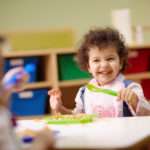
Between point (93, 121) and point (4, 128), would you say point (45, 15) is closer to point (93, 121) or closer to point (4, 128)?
point (93, 121)

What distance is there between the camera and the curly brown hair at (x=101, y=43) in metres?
1.43

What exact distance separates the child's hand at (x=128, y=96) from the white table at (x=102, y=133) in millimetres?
72

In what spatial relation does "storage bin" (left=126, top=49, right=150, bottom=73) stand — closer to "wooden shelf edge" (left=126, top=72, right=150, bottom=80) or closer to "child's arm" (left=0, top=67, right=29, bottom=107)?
"wooden shelf edge" (left=126, top=72, right=150, bottom=80)

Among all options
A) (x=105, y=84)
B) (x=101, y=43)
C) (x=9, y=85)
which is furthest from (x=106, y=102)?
(x=9, y=85)

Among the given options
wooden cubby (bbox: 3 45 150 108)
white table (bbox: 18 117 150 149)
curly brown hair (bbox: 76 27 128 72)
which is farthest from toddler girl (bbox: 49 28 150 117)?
wooden cubby (bbox: 3 45 150 108)

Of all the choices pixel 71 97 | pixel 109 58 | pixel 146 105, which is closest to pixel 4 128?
pixel 146 105

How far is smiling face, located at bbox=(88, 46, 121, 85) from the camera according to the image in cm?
138

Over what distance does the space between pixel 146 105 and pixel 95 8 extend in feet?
7.09

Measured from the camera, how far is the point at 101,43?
1406 millimetres

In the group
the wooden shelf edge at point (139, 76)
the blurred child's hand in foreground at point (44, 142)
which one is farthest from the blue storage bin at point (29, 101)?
the blurred child's hand in foreground at point (44, 142)

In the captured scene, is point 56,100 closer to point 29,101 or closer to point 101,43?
point 101,43

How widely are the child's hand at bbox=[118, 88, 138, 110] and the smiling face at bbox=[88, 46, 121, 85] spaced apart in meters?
0.20

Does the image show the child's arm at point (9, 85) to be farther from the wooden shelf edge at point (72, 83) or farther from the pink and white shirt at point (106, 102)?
the wooden shelf edge at point (72, 83)

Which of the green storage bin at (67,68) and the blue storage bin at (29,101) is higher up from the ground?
the green storage bin at (67,68)
